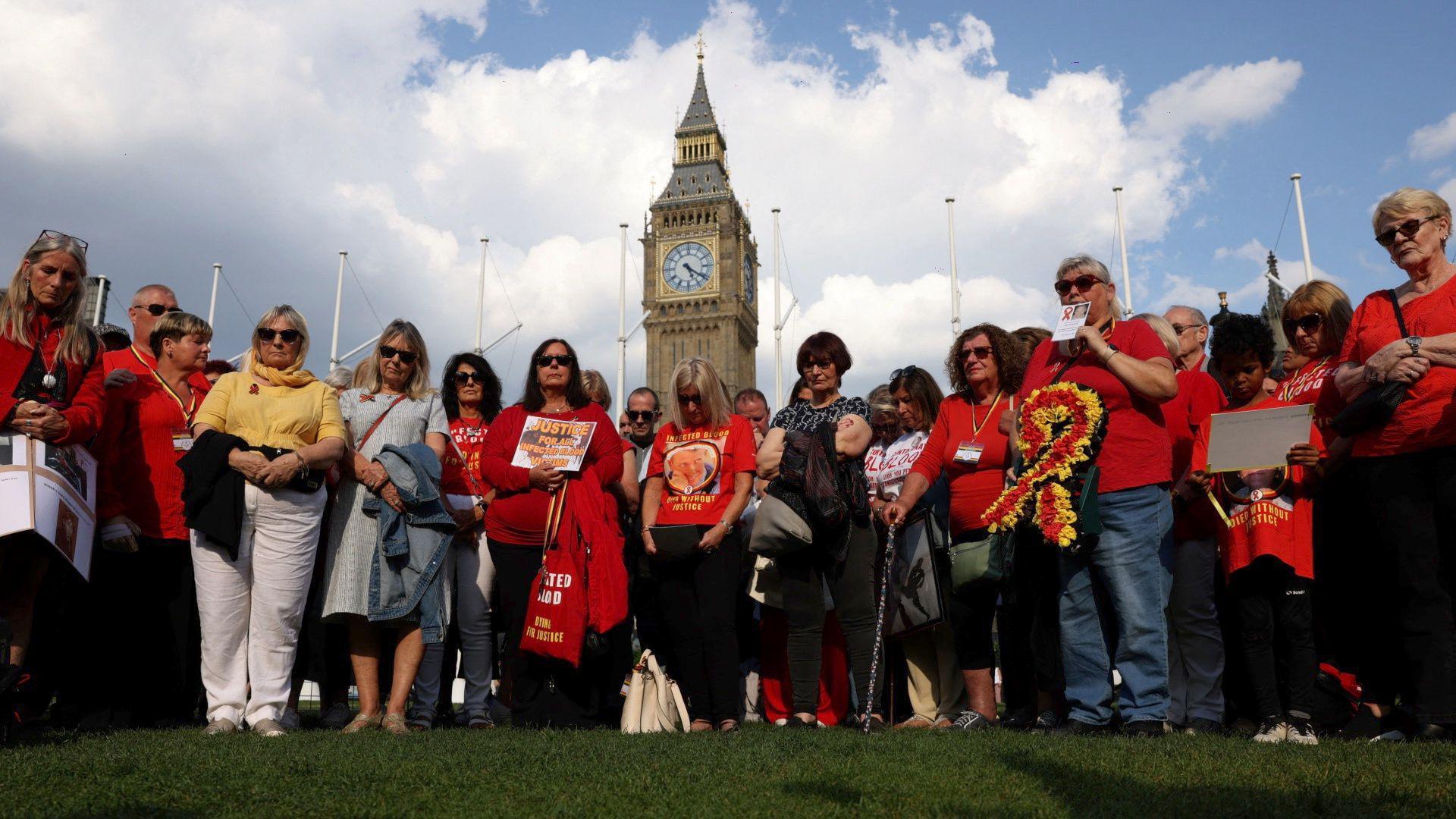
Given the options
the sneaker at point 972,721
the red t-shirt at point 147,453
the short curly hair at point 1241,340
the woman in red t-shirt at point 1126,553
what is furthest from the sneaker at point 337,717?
the short curly hair at point 1241,340

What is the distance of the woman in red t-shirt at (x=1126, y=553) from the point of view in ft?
→ 14.0

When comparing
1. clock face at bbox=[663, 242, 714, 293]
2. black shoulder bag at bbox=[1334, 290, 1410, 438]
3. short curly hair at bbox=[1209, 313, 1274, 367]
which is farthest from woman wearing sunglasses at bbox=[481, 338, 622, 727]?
clock face at bbox=[663, 242, 714, 293]

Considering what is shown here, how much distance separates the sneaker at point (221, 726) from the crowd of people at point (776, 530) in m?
0.04

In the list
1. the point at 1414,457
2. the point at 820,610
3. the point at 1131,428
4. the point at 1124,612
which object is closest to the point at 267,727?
the point at 820,610

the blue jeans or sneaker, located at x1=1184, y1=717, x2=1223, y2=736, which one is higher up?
the blue jeans

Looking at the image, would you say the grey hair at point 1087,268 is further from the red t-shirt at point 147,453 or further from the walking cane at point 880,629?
the red t-shirt at point 147,453

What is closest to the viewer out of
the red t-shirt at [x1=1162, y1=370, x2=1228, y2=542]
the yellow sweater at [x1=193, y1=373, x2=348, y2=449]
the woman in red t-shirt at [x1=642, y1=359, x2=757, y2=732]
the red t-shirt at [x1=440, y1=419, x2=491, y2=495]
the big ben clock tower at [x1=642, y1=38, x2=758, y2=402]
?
the yellow sweater at [x1=193, y1=373, x2=348, y2=449]

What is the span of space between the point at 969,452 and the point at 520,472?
2.41m

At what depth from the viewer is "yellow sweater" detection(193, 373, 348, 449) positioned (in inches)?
190

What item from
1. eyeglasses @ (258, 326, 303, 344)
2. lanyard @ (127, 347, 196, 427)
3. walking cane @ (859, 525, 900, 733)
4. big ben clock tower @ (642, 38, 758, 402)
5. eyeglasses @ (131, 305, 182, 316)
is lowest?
walking cane @ (859, 525, 900, 733)

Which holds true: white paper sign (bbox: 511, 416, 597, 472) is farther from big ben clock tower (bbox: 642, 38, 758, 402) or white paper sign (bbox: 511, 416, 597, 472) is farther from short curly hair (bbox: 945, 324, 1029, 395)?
big ben clock tower (bbox: 642, 38, 758, 402)

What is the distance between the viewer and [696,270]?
68.1 meters

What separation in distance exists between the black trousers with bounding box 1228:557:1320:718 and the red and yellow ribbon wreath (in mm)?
1024

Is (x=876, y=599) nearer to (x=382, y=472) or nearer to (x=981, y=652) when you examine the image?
(x=981, y=652)
